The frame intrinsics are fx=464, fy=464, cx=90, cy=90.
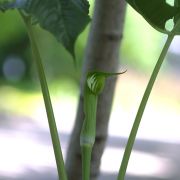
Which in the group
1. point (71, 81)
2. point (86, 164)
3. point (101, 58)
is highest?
point (71, 81)

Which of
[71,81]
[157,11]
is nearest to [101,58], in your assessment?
[157,11]

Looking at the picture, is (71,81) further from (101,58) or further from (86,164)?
(86,164)

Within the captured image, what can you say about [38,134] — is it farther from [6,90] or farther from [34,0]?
[34,0]

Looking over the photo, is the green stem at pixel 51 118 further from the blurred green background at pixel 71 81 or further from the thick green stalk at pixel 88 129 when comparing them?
the blurred green background at pixel 71 81

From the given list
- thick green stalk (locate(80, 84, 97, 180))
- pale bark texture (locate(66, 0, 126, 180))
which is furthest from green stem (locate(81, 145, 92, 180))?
pale bark texture (locate(66, 0, 126, 180))

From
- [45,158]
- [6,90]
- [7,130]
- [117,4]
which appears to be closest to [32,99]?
[6,90]

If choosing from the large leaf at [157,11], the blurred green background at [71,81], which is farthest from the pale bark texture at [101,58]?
the blurred green background at [71,81]

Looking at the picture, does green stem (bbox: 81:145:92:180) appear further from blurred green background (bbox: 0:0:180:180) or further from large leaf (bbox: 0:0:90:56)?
blurred green background (bbox: 0:0:180:180)
